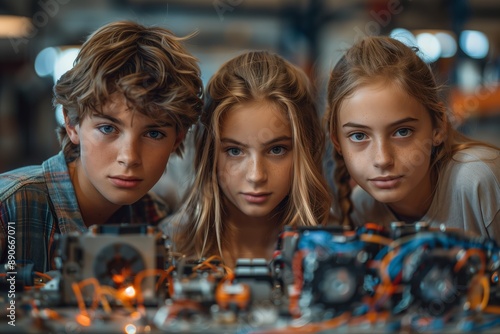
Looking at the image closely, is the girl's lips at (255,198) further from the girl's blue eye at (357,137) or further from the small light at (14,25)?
the small light at (14,25)

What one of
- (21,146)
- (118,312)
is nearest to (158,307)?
(118,312)

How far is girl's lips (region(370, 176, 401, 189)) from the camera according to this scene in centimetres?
144

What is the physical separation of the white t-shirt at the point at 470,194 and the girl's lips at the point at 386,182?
0.21m

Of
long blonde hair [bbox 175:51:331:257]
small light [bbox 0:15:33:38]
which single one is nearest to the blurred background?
small light [bbox 0:15:33:38]

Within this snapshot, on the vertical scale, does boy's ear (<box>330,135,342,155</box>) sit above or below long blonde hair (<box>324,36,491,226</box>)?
below

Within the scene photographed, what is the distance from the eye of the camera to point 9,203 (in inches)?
53.4

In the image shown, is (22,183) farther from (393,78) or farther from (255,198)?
(393,78)

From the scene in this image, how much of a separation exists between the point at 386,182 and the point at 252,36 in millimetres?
4357

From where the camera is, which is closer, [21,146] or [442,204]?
[442,204]

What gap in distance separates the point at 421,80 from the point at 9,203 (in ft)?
3.82

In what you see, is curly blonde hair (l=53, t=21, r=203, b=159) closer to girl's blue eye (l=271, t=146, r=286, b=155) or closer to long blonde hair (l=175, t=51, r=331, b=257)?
long blonde hair (l=175, t=51, r=331, b=257)

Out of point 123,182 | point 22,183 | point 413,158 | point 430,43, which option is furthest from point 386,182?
point 430,43

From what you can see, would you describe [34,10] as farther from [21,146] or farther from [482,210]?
[482,210]

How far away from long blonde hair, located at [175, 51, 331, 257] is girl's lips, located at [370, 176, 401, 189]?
162 mm
